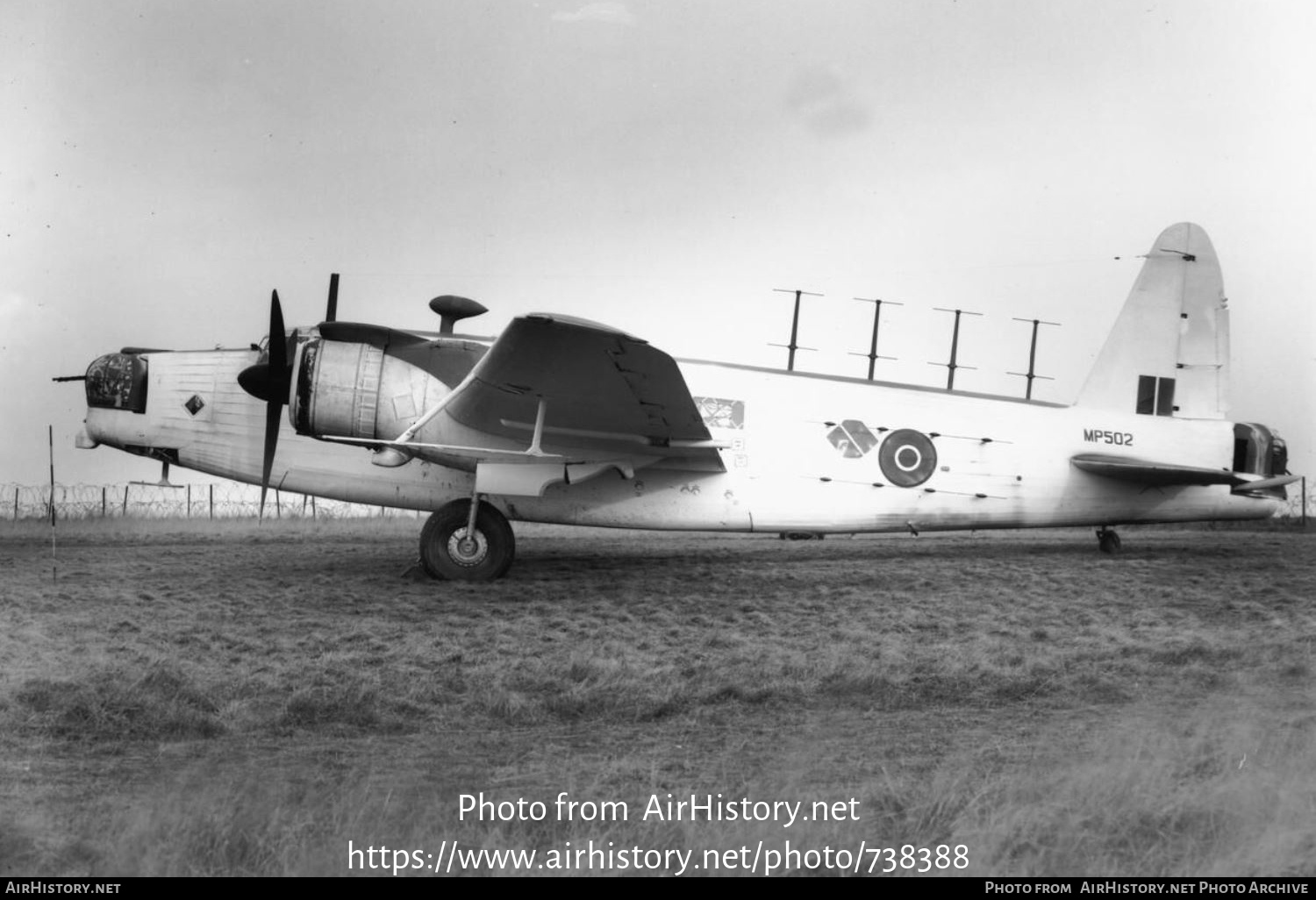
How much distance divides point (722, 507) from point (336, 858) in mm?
7933

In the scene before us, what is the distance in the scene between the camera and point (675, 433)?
10.5m

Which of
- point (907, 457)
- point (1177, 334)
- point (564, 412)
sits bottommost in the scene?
point (907, 457)

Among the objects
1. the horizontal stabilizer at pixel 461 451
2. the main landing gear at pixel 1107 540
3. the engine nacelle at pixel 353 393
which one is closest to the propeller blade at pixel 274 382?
the engine nacelle at pixel 353 393

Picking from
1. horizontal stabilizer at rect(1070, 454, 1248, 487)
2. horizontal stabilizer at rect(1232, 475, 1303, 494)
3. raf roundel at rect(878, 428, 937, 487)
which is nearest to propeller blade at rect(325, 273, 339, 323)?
raf roundel at rect(878, 428, 937, 487)

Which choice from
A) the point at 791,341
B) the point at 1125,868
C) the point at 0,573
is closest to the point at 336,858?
the point at 1125,868

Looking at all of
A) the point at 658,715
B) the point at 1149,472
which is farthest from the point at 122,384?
the point at 1149,472

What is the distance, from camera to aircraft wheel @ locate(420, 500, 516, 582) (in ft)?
33.8

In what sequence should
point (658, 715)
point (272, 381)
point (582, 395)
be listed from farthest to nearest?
point (272, 381), point (582, 395), point (658, 715)

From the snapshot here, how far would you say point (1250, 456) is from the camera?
1260 centimetres

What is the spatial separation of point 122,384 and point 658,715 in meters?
8.24

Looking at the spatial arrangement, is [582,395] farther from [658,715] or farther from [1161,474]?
[1161,474]

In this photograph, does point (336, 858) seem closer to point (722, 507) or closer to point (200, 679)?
point (200, 679)

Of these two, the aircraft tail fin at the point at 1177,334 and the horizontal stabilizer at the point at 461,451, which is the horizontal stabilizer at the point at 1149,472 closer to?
the aircraft tail fin at the point at 1177,334

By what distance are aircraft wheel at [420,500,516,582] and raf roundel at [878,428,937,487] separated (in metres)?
4.34
